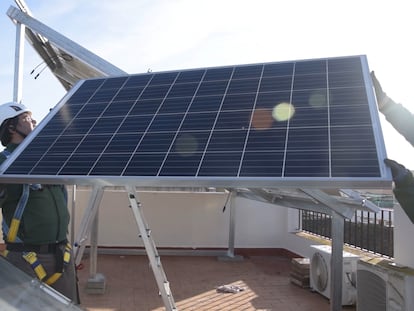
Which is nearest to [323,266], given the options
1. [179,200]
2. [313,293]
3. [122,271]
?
[313,293]

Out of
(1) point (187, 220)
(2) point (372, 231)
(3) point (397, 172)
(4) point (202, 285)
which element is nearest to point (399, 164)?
(3) point (397, 172)

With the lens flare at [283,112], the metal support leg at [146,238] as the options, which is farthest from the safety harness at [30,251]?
the lens flare at [283,112]

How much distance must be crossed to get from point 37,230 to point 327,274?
5.01 m

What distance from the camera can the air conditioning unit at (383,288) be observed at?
442 cm

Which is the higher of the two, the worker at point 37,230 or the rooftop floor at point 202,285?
the worker at point 37,230

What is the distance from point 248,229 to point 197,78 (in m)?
7.18

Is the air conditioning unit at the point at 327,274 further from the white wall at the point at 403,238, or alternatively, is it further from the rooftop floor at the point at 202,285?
the white wall at the point at 403,238

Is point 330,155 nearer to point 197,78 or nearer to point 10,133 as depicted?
point 197,78

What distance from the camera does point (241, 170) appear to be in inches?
119

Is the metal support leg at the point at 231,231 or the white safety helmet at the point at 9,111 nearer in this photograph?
the white safety helmet at the point at 9,111

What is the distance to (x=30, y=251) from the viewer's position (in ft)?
10.9

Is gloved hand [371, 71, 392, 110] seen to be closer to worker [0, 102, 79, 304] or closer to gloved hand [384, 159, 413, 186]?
gloved hand [384, 159, 413, 186]

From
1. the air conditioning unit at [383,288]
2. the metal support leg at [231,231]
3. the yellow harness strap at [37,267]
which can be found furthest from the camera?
the metal support leg at [231,231]

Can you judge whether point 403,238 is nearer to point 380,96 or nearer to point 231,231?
point 380,96
